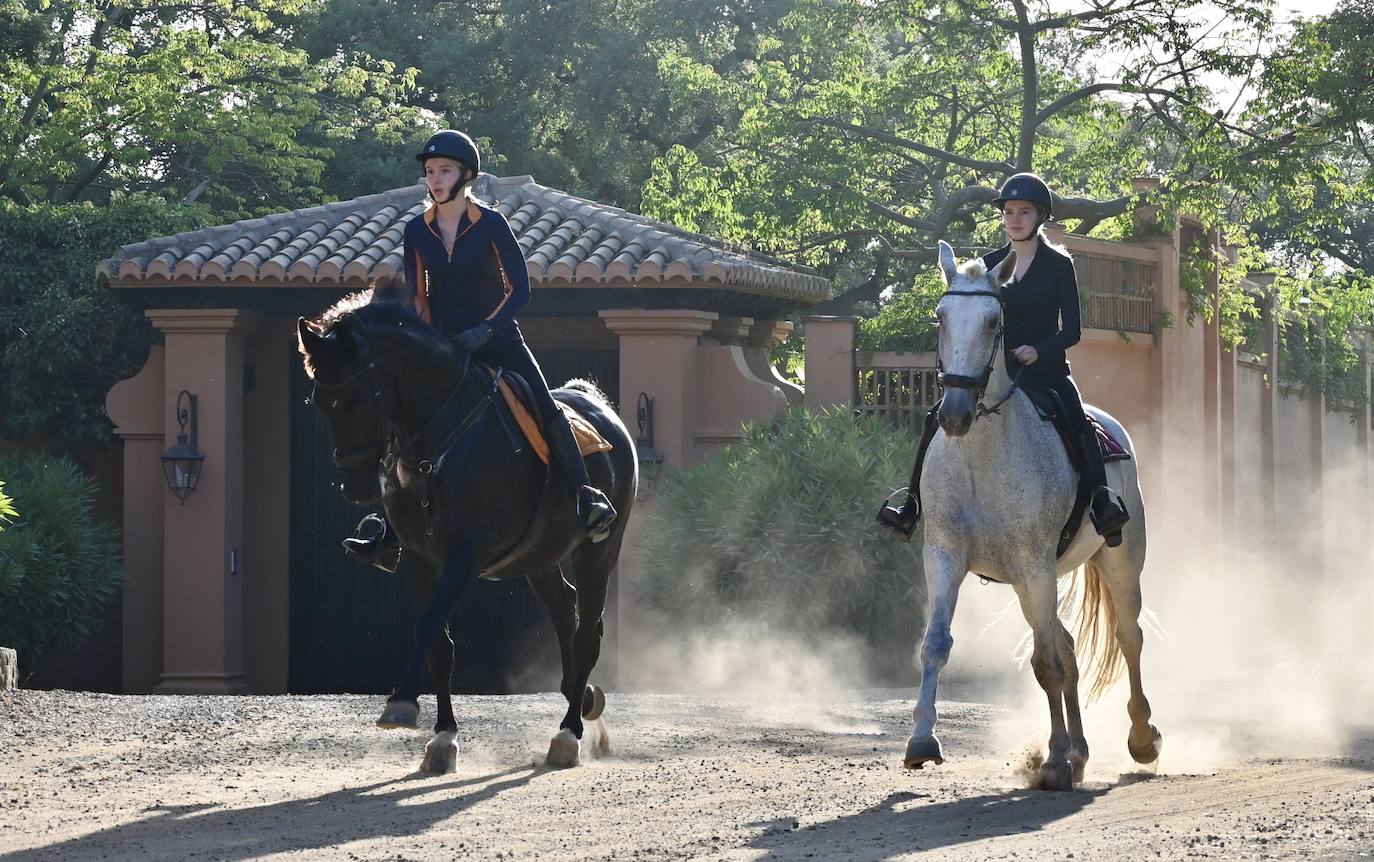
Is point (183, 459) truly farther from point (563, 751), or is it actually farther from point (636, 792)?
point (636, 792)

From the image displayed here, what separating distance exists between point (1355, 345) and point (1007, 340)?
2465 centimetres

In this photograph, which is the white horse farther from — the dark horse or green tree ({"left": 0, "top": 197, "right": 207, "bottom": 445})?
green tree ({"left": 0, "top": 197, "right": 207, "bottom": 445})

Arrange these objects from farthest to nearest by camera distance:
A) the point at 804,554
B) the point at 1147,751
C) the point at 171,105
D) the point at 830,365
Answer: the point at 171,105 → the point at 830,365 → the point at 804,554 → the point at 1147,751

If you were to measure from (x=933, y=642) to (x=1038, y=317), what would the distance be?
67.1 inches

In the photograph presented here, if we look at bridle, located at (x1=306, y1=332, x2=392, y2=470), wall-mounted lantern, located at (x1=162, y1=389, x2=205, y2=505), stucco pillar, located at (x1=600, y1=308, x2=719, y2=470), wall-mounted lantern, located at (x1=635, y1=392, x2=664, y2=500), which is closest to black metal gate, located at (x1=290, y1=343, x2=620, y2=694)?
stucco pillar, located at (x1=600, y1=308, x2=719, y2=470)

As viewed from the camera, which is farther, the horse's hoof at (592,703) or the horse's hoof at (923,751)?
the horse's hoof at (592,703)

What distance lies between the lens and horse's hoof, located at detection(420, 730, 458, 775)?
9.08 meters

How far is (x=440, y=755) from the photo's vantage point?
9094 millimetres

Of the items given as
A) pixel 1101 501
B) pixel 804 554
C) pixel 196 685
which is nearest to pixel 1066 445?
pixel 1101 501

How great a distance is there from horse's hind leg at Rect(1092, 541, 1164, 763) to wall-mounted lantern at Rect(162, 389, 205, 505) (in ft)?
32.8

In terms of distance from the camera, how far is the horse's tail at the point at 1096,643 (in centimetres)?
998

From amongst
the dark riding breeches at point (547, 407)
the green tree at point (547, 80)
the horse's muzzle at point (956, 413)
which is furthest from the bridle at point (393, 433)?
the green tree at point (547, 80)

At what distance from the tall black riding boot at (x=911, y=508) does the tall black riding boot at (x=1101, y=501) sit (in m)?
0.72

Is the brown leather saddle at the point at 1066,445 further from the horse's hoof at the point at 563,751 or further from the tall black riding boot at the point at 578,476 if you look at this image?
the horse's hoof at the point at 563,751
